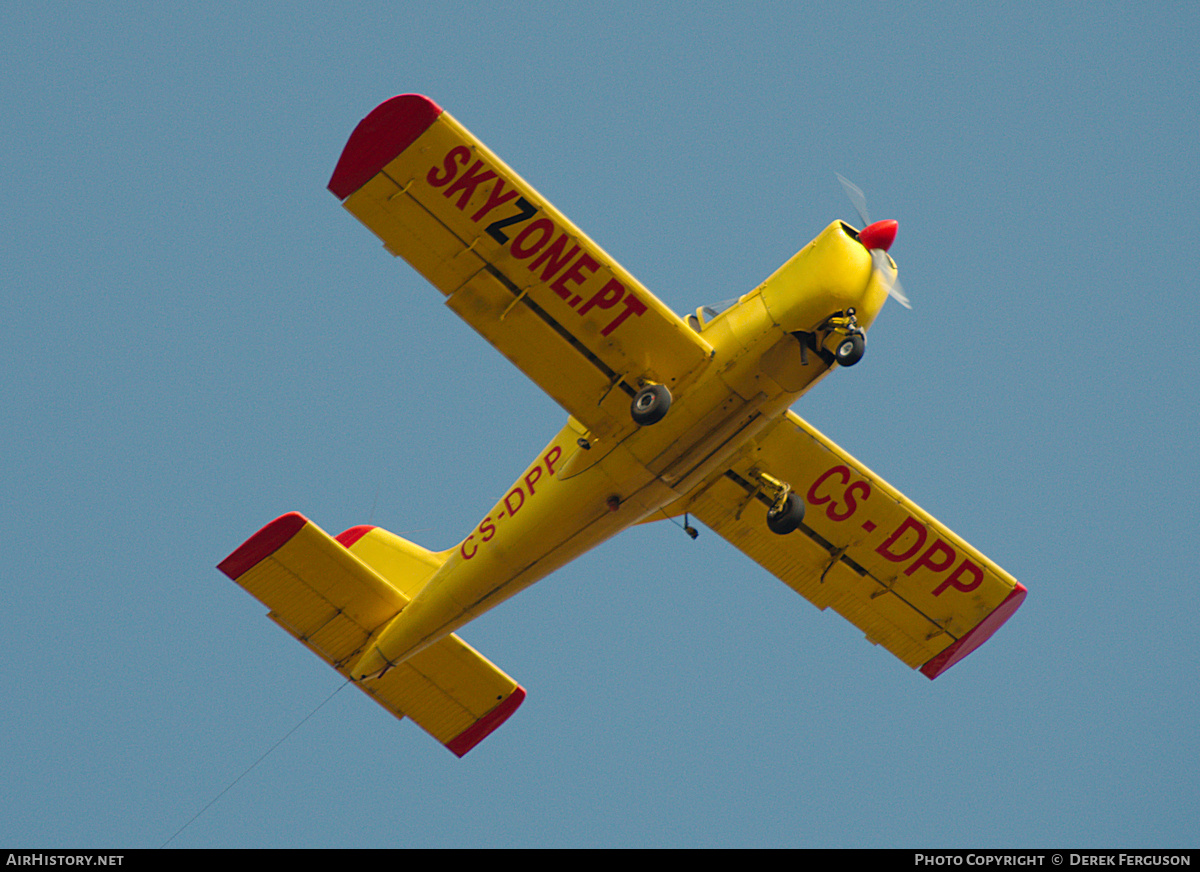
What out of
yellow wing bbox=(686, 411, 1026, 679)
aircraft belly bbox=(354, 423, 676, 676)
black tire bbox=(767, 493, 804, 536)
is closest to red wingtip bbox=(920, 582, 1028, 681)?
yellow wing bbox=(686, 411, 1026, 679)

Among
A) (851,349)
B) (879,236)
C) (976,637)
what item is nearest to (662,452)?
(851,349)

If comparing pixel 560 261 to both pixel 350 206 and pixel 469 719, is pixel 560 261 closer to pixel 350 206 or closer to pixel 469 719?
pixel 350 206

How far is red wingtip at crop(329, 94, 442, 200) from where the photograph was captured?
1379 centimetres

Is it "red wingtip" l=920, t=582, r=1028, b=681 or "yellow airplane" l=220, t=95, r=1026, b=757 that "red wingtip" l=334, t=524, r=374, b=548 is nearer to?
"yellow airplane" l=220, t=95, r=1026, b=757

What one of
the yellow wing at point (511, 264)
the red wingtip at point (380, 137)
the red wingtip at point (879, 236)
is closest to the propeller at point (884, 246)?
the red wingtip at point (879, 236)

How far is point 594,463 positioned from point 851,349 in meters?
3.17

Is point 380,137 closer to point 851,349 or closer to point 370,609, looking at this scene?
point 851,349

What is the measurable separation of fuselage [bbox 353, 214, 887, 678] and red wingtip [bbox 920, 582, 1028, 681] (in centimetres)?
417

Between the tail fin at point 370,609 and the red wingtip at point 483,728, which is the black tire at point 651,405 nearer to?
the tail fin at point 370,609

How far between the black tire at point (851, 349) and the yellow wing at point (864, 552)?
212 cm

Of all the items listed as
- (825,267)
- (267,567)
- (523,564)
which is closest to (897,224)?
(825,267)

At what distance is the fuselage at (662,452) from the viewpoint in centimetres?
1420

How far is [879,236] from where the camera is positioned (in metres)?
14.4

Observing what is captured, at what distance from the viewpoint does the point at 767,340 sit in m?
14.2
